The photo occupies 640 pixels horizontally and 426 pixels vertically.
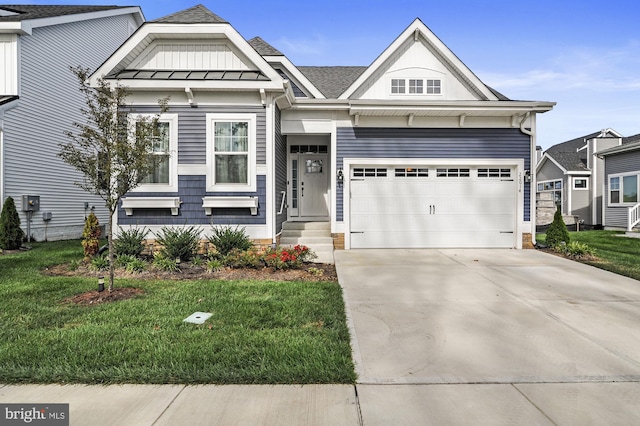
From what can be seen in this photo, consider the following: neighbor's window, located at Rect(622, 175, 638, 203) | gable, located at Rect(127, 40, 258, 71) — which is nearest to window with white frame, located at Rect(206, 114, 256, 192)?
gable, located at Rect(127, 40, 258, 71)

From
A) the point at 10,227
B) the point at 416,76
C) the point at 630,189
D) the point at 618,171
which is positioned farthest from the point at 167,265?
the point at 618,171

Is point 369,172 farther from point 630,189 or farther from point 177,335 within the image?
point 630,189

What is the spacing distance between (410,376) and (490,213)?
7.91m

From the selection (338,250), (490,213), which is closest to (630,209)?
(490,213)

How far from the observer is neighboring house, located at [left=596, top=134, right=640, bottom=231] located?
15065mm

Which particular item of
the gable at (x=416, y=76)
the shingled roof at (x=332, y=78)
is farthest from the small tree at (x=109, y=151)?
the gable at (x=416, y=76)

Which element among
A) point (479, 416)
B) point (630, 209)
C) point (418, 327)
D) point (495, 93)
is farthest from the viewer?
point (630, 209)

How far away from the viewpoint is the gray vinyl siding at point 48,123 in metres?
10.3

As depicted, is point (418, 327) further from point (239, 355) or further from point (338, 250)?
point (338, 250)

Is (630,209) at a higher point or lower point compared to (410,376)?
higher

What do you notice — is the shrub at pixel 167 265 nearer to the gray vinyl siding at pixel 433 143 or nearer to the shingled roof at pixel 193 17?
the gray vinyl siding at pixel 433 143

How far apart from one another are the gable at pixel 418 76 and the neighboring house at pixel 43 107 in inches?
396

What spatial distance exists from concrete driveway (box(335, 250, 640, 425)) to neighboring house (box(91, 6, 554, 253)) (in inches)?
125

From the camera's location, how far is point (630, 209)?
14578 millimetres
